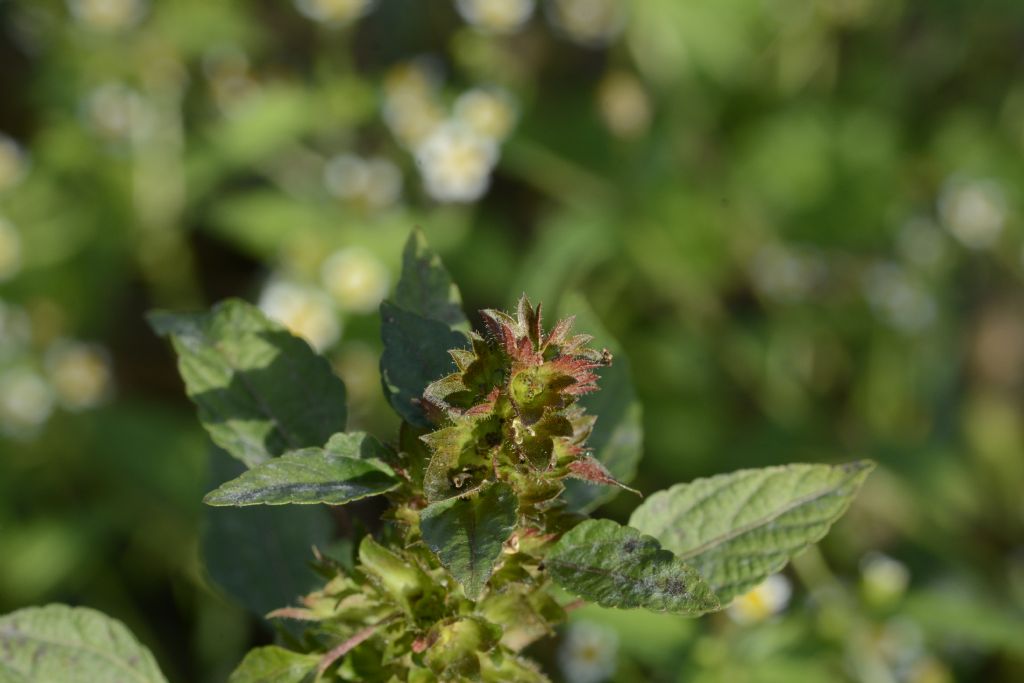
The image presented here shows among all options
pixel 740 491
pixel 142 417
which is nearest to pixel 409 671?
pixel 740 491

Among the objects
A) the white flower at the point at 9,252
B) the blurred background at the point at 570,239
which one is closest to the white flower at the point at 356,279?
the blurred background at the point at 570,239

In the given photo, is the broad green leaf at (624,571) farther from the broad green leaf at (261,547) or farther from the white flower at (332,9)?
the white flower at (332,9)

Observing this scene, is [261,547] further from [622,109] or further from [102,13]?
[102,13]

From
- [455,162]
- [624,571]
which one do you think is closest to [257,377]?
[624,571]

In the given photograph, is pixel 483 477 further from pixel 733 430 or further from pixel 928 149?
pixel 928 149

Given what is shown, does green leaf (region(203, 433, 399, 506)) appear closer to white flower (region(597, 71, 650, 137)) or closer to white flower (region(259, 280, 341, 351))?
white flower (region(259, 280, 341, 351))

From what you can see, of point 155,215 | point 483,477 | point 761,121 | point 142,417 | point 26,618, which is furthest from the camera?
point 761,121
